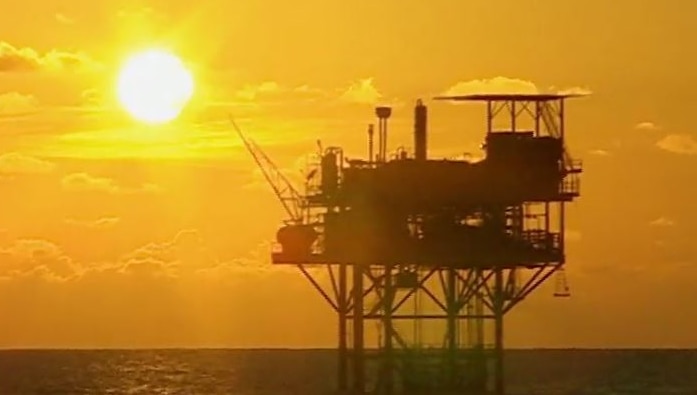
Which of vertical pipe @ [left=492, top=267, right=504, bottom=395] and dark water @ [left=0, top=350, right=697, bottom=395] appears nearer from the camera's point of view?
vertical pipe @ [left=492, top=267, right=504, bottom=395]

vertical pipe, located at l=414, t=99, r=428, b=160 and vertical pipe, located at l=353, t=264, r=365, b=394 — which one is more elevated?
vertical pipe, located at l=414, t=99, r=428, b=160

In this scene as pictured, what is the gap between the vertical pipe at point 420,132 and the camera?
82.9 meters

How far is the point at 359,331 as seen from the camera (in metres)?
85.6

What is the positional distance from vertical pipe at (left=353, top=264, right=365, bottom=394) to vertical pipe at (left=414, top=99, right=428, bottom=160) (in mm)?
5257

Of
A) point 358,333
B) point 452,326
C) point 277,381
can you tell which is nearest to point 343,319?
point 358,333

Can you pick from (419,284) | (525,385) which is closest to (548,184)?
(419,284)

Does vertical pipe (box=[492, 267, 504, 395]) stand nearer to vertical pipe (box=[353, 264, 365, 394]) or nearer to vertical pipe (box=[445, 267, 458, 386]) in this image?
vertical pipe (box=[445, 267, 458, 386])

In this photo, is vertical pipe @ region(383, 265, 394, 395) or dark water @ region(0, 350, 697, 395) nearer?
vertical pipe @ region(383, 265, 394, 395)

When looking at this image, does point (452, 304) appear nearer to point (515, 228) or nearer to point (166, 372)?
point (515, 228)

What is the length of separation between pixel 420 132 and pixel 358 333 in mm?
8644

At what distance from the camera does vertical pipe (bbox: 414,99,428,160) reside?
82.9 metres

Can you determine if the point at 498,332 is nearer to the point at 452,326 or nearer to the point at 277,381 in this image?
the point at 452,326

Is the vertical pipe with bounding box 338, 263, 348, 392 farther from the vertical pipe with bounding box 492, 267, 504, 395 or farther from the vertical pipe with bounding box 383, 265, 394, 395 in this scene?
the vertical pipe with bounding box 492, 267, 504, 395

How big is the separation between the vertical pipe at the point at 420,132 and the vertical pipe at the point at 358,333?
5.26 metres
